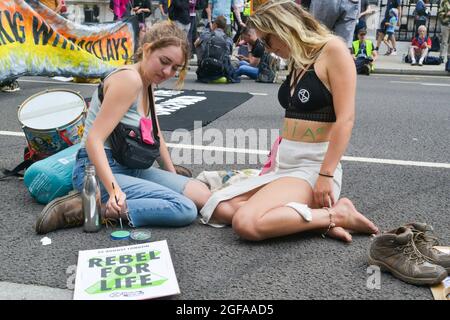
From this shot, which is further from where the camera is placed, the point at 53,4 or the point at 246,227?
the point at 53,4

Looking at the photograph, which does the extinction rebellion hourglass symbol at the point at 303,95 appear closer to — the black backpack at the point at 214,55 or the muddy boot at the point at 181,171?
the muddy boot at the point at 181,171

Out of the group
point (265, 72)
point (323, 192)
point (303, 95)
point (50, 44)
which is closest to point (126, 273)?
point (323, 192)

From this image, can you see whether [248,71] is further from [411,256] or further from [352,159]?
[411,256]

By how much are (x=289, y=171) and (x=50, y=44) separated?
5.73 m

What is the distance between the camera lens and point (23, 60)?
7.33 metres

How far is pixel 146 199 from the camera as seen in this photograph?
10.3 ft

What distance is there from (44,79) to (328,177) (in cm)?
816

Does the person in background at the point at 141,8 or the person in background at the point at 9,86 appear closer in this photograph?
the person in background at the point at 9,86

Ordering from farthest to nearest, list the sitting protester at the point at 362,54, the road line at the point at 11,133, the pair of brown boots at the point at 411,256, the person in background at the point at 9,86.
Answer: the sitting protester at the point at 362,54 < the person in background at the point at 9,86 < the road line at the point at 11,133 < the pair of brown boots at the point at 411,256

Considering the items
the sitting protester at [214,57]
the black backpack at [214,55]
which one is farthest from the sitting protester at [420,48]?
the black backpack at [214,55]

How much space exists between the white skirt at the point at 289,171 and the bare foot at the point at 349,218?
0.12m

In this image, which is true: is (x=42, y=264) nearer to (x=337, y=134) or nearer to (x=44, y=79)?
(x=337, y=134)

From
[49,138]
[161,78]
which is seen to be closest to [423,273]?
[161,78]

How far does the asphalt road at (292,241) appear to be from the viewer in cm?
247
